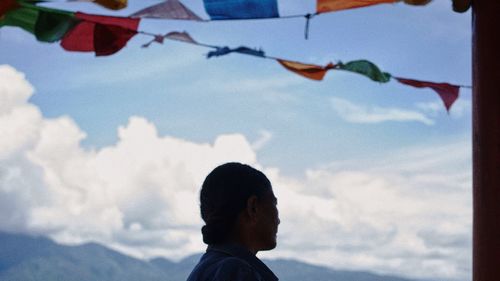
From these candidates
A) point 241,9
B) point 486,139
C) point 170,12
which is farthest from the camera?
point 170,12

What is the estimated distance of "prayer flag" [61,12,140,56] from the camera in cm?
395

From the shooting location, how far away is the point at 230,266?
5.73 ft

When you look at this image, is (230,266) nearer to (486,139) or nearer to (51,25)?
(486,139)

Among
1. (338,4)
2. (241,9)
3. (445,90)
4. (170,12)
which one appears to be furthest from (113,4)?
A: (445,90)

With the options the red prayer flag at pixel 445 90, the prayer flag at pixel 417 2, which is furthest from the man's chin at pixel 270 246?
the red prayer flag at pixel 445 90

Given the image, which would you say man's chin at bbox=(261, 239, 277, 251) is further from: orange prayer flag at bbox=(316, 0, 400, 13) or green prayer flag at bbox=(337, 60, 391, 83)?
green prayer flag at bbox=(337, 60, 391, 83)

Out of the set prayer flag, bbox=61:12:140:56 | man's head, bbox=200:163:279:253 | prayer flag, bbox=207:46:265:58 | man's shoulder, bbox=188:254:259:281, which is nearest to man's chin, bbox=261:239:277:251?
man's head, bbox=200:163:279:253

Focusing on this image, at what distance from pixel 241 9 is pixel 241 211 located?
1988 millimetres

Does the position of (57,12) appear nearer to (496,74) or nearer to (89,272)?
(496,74)

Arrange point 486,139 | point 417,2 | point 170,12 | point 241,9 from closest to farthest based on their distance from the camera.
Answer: point 486,139 < point 417,2 < point 241,9 < point 170,12

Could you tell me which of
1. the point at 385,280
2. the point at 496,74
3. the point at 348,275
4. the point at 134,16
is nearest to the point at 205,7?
the point at 134,16

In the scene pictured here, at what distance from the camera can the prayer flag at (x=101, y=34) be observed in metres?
3.95

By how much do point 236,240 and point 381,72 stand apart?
8.42 ft

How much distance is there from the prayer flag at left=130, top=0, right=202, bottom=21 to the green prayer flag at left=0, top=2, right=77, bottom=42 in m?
0.39
